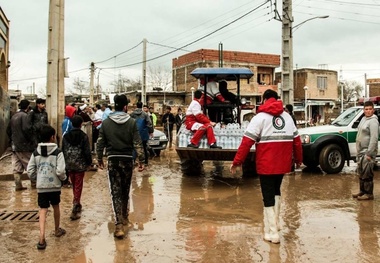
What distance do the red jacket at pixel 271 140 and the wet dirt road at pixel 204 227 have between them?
103cm

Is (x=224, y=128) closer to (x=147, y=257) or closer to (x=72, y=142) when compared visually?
(x=72, y=142)

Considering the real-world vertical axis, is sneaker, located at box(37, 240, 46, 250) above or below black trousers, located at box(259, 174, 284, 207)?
below

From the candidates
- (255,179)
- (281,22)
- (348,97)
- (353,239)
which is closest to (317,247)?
(353,239)

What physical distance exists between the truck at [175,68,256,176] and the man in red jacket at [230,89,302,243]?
12.3ft

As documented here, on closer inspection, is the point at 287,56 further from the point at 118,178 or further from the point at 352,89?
the point at 352,89

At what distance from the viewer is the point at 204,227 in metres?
6.27

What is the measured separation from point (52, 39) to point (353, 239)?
902 cm

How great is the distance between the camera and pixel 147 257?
196 inches

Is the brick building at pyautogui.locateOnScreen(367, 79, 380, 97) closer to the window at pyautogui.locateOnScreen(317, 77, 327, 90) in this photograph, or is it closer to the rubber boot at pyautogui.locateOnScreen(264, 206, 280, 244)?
the window at pyautogui.locateOnScreen(317, 77, 327, 90)

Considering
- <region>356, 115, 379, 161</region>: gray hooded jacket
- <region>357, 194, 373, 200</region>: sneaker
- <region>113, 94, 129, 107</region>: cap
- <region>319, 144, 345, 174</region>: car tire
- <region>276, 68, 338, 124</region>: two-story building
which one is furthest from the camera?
<region>276, 68, 338, 124</region>: two-story building

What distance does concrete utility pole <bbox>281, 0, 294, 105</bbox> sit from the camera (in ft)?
54.1

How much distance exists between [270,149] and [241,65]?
134 ft

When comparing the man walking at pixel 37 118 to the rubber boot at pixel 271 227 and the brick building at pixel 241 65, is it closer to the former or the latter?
the rubber boot at pixel 271 227

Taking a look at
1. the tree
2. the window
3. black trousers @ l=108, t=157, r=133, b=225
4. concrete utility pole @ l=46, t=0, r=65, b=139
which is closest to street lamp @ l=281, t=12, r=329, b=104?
concrete utility pole @ l=46, t=0, r=65, b=139
